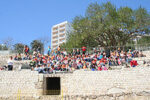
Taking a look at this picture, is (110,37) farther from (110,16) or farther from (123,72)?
(123,72)

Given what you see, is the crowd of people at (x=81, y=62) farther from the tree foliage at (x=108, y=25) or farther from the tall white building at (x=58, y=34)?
the tall white building at (x=58, y=34)

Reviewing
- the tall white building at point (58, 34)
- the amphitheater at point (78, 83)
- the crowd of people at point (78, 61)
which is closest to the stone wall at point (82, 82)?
the amphitheater at point (78, 83)

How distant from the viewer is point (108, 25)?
2806cm

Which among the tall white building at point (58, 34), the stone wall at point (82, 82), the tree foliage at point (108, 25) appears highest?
the tall white building at point (58, 34)

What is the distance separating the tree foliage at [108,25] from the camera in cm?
2820

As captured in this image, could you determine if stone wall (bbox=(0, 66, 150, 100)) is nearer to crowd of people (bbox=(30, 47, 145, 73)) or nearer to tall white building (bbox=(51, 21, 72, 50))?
crowd of people (bbox=(30, 47, 145, 73))

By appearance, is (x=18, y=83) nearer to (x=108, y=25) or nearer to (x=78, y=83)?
(x=78, y=83)

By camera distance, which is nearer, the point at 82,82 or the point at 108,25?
the point at 82,82

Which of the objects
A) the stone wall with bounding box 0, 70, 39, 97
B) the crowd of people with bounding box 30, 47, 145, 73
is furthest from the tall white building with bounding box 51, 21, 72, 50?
the stone wall with bounding box 0, 70, 39, 97

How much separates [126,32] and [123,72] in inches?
573

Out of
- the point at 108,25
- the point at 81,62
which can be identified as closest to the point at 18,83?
the point at 81,62

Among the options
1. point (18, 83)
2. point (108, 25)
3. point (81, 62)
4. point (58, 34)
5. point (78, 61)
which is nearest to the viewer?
point (18, 83)

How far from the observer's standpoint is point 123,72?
1548 cm

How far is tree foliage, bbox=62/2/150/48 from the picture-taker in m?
28.2
